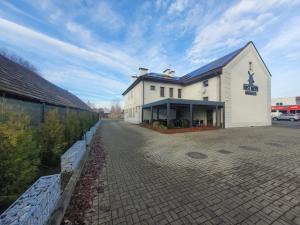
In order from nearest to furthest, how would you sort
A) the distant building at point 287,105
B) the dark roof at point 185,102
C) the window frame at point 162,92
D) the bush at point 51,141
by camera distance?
the bush at point 51,141 < the dark roof at point 185,102 < the window frame at point 162,92 < the distant building at point 287,105

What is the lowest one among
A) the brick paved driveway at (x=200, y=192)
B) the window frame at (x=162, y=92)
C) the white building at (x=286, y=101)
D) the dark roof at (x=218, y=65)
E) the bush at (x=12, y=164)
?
the brick paved driveway at (x=200, y=192)

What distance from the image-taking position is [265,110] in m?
19.4

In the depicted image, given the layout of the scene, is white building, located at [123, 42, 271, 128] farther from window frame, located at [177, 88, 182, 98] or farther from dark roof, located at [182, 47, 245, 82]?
window frame, located at [177, 88, 182, 98]

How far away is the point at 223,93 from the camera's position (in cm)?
1590

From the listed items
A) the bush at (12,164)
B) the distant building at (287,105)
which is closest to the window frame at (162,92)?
the bush at (12,164)

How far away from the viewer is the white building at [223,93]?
16.0 metres

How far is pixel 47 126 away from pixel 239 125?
1869cm

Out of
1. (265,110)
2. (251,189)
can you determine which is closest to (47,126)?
(251,189)

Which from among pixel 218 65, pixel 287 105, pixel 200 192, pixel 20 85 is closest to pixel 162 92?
pixel 218 65

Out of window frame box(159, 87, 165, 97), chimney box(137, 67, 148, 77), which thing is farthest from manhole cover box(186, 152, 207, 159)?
chimney box(137, 67, 148, 77)

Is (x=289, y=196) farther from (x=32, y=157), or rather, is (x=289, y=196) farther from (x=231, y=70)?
(x=231, y=70)

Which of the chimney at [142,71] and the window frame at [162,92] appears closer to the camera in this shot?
the window frame at [162,92]

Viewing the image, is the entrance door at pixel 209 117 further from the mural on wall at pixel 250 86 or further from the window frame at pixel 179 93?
the window frame at pixel 179 93

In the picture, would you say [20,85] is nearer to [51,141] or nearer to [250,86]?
[51,141]
